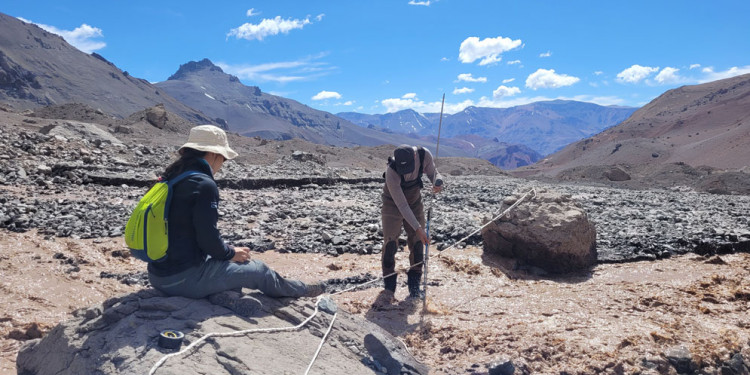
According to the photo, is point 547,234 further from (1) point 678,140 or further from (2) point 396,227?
(1) point 678,140

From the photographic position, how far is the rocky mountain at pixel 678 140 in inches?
1609

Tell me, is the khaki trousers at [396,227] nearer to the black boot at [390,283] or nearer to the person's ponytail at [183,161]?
the black boot at [390,283]

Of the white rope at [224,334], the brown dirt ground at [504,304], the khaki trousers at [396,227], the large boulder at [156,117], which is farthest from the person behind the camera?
the large boulder at [156,117]

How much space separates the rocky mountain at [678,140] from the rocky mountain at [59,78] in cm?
6984

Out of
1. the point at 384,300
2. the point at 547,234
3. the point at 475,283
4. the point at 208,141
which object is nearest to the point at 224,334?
the point at 208,141

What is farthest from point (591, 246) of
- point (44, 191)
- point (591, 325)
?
point (44, 191)

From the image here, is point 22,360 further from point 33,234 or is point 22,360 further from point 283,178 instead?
point 283,178

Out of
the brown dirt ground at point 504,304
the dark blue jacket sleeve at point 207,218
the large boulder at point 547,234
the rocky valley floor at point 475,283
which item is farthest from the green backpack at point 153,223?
the large boulder at point 547,234

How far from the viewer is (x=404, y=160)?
15.9 feet

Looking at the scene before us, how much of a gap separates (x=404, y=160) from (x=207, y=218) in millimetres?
2372

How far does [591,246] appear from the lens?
23.1 feet

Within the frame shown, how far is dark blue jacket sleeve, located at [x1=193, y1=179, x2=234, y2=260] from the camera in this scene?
293cm

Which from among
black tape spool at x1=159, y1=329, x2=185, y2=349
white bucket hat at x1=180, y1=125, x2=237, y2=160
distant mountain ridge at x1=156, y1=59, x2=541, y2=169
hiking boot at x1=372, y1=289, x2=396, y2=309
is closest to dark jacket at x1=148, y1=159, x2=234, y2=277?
white bucket hat at x1=180, y1=125, x2=237, y2=160

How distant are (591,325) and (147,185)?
12480mm
